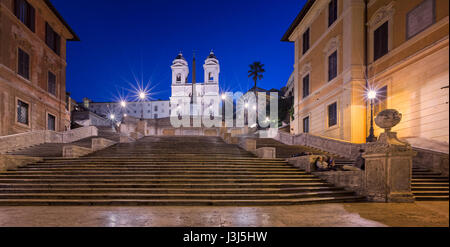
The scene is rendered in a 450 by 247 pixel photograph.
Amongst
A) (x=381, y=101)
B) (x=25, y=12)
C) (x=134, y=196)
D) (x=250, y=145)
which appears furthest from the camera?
(x=25, y=12)

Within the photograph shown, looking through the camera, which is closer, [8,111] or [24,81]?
[8,111]

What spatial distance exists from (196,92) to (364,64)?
205 feet

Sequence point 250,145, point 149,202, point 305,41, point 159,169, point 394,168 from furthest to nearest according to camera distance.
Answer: point 305,41 < point 250,145 < point 159,169 < point 149,202 < point 394,168

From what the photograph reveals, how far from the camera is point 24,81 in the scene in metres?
19.7

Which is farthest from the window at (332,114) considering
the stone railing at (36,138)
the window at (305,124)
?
the stone railing at (36,138)

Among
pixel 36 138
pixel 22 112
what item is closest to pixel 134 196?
pixel 36 138

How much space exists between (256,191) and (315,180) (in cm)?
271

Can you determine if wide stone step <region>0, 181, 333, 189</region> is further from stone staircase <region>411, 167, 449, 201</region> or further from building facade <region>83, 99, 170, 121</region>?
building facade <region>83, 99, 170, 121</region>

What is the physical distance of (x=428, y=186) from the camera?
28.0ft

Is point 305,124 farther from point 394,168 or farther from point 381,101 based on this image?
point 394,168

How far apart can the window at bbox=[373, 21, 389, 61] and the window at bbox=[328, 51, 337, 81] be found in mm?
3284

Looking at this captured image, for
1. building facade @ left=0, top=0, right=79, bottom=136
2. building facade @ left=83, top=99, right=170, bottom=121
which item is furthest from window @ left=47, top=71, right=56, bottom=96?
building facade @ left=83, top=99, right=170, bottom=121

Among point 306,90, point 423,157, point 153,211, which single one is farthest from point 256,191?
point 306,90
